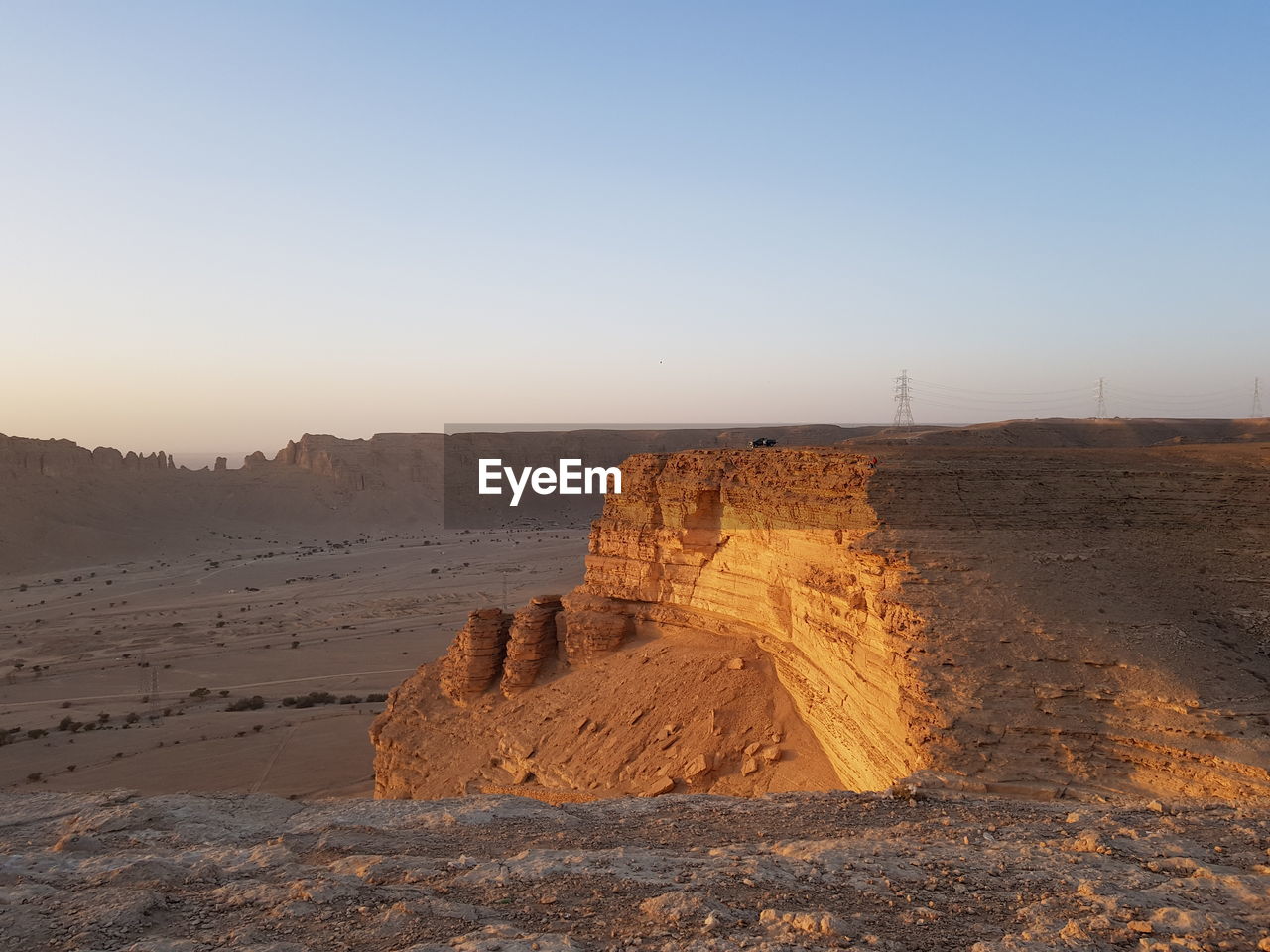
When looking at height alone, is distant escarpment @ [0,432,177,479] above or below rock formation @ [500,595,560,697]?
above

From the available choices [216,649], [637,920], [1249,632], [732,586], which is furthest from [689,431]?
[637,920]

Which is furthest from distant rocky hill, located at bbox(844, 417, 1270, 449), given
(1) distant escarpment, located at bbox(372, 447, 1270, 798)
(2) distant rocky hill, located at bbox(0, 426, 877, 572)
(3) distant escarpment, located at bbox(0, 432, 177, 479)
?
(3) distant escarpment, located at bbox(0, 432, 177, 479)

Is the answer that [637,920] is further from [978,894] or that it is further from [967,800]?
[967,800]

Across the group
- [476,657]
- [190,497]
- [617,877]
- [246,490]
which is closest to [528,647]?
[476,657]

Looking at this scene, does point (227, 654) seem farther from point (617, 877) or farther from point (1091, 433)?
point (1091, 433)

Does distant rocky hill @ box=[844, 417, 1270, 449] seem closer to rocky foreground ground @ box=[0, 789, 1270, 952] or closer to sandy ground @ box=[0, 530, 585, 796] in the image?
sandy ground @ box=[0, 530, 585, 796]
